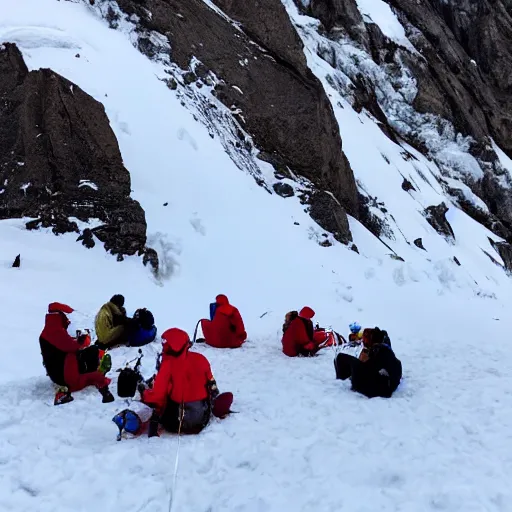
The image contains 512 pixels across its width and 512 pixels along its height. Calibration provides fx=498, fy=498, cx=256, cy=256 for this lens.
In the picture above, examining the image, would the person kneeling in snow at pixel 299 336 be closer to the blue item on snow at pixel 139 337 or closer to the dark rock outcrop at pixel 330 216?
the blue item on snow at pixel 139 337

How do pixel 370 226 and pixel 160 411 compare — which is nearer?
pixel 160 411

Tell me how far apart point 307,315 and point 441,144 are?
84.2 ft

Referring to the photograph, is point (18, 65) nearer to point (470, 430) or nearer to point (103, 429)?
point (103, 429)

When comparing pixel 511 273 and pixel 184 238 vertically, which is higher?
pixel 511 273

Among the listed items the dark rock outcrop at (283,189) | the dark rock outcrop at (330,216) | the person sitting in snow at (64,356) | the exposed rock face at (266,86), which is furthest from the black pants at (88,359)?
the exposed rock face at (266,86)

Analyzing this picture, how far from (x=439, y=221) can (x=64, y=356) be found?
73.3 ft

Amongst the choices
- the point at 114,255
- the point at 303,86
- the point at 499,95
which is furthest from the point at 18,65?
the point at 499,95

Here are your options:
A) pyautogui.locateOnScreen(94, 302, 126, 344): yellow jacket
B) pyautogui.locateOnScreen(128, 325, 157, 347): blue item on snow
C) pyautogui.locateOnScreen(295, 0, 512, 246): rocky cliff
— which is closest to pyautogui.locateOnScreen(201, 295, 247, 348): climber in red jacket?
pyautogui.locateOnScreen(128, 325, 157, 347): blue item on snow

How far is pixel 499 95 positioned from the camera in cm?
3816

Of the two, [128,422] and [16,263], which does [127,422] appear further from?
[16,263]

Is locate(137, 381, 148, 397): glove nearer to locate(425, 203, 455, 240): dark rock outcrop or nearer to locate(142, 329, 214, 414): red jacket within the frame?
locate(142, 329, 214, 414): red jacket

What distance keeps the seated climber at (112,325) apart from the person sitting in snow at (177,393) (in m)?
3.99

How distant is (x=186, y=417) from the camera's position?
556cm

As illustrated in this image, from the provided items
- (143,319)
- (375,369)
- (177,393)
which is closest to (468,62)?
(143,319)
